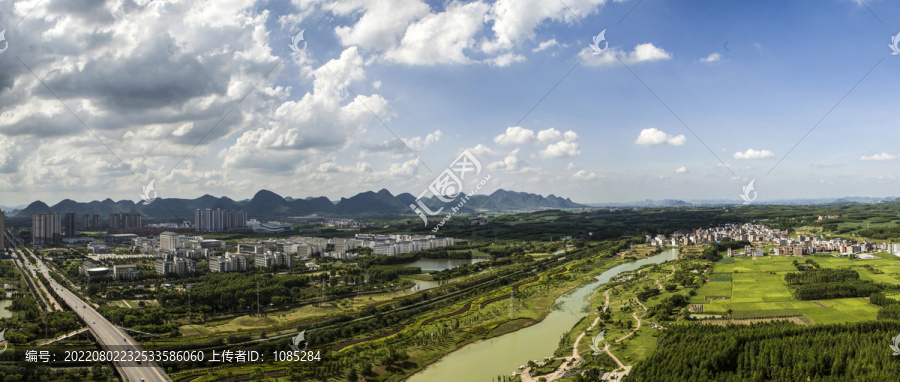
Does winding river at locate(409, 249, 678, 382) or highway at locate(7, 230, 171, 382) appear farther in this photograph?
winding river at locate(409, 249, 678, 382)

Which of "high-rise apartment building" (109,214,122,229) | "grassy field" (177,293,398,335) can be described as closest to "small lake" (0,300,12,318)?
"grassy field" (177,293,398,335)

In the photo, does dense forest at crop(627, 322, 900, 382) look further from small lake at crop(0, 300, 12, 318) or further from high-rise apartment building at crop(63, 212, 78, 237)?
high-rise apartment building at crop(63, 212, 78, 237)

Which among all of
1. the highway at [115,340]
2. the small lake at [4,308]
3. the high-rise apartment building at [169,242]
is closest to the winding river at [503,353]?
the highway at [115,340]

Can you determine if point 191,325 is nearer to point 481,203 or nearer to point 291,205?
point 291,205

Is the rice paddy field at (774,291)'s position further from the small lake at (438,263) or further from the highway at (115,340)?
the highway at (115,340)

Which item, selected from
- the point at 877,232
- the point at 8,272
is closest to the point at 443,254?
the point at 8,272

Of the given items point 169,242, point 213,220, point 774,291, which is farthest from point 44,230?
point 774,291
